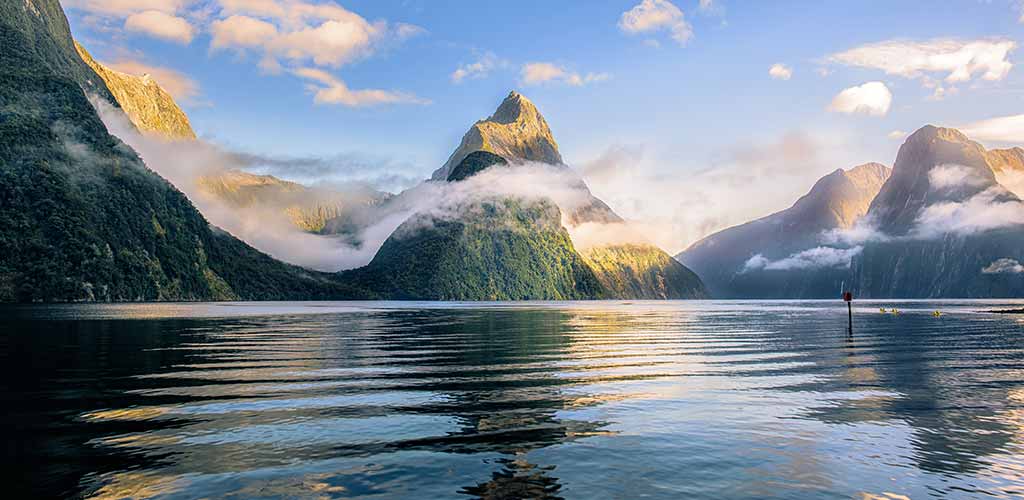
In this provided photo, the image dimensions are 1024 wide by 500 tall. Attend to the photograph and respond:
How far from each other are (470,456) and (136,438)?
9845mm

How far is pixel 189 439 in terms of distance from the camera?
17969 mm

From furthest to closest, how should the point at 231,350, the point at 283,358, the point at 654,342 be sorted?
1. the point at 654,342
2. the point at 231,350
3. the point at 283,358

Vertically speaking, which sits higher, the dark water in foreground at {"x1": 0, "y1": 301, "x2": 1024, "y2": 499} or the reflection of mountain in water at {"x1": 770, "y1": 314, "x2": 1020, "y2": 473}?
the dark water in foreground at {"x1": 0, "y1": 301, "x2": 1024, "y2": 499}

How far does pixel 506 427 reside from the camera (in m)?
19.8

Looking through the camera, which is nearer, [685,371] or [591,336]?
[685,371]

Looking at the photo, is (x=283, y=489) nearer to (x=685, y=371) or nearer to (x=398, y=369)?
(x=398, y=369)

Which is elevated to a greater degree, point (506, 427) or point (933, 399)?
point (506, 427)

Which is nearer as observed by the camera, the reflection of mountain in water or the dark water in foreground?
the dark water in foreground

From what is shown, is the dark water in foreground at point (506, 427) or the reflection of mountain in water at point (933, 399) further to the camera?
the reflection of mountain in water at point (933, 399)

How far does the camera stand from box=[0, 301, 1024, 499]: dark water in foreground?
1398cm

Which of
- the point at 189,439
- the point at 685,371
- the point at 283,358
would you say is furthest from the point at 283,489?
the point at 283,358

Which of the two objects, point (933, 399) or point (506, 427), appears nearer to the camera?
point (506, 427)

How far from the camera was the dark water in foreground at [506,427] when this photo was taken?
550 inches

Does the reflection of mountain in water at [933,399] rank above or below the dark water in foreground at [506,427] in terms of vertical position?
below
